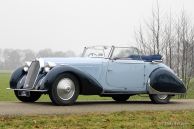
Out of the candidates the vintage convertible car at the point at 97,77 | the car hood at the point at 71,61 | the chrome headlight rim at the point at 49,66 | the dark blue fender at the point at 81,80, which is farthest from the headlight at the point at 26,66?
the dark blue fender at the point at 81,80

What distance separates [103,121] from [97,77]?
10.5 ft

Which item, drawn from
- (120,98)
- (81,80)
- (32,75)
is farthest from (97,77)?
(120,98)

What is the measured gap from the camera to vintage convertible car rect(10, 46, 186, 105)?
996cm

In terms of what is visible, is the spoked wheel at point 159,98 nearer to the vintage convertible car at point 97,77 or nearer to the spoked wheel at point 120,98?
the vintage convertible car at point 97,77

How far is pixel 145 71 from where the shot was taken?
11.7m

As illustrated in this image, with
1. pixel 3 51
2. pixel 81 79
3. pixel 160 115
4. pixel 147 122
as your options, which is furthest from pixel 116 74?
pixel 3 51

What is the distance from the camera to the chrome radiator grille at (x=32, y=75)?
34.2 ft

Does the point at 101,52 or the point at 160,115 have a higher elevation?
the point at 101,52

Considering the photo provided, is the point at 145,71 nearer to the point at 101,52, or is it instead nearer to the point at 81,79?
the point at 101,52

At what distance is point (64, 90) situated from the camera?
9.98 m

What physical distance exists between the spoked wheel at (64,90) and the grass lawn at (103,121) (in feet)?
5.51

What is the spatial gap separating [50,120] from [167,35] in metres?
22.8

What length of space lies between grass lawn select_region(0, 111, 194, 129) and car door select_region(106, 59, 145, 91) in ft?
7.76

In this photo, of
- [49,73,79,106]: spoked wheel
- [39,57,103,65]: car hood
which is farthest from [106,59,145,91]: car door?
[49,73,79,106]: spoked wheel
